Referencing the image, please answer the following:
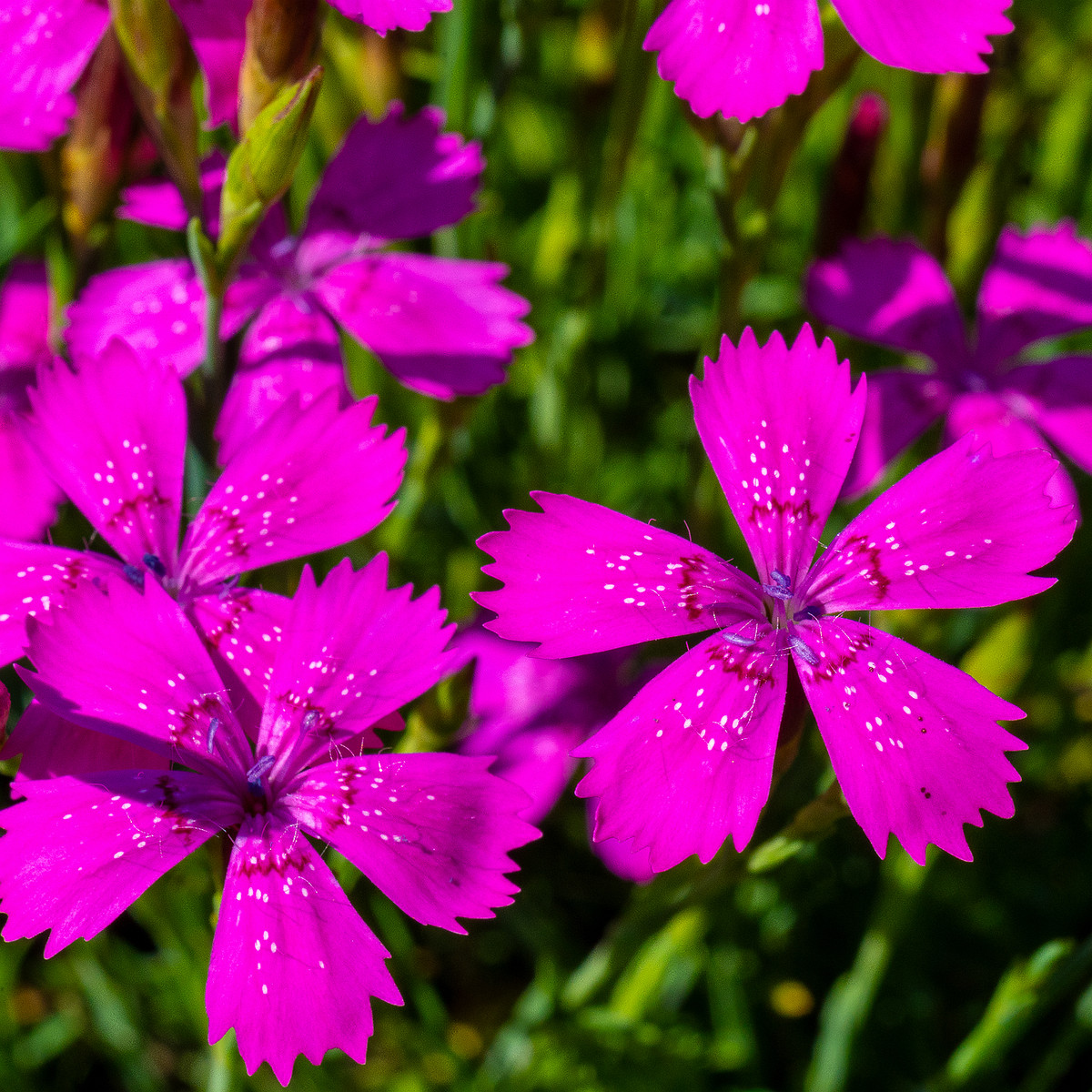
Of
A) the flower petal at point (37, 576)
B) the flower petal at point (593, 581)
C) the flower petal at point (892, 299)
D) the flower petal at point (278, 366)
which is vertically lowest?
the flower petal at point (37, 576)

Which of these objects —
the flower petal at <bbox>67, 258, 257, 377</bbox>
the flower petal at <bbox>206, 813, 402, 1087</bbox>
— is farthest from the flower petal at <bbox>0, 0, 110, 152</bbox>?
the flower petal at <bbox>206, 813, 402, 1087</bbox>

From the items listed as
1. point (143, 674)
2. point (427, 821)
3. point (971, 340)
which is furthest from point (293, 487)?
point (971, 340)

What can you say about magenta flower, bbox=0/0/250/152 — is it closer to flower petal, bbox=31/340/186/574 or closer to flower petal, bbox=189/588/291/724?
flower petal, bbox=31/340/186/574

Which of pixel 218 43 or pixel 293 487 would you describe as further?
pixel 218 43

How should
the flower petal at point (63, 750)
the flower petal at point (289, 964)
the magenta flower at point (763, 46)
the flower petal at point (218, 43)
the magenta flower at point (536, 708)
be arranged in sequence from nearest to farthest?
the flower petal at point (289, 964) < the flower petal at point (63, 750) < the magenta flower at point (763, 46) < the flower petal at point (218, 43) < the magenta flower at point (536, 708)

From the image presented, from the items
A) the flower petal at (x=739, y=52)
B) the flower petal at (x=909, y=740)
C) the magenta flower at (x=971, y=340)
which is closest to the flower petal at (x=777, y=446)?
the flower petal at (x=909, y=740)

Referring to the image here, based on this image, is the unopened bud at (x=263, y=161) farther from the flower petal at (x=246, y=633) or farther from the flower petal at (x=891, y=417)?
the flower petal at (x=891, y=417)

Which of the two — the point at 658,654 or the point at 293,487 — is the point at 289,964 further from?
the point at 658,654
